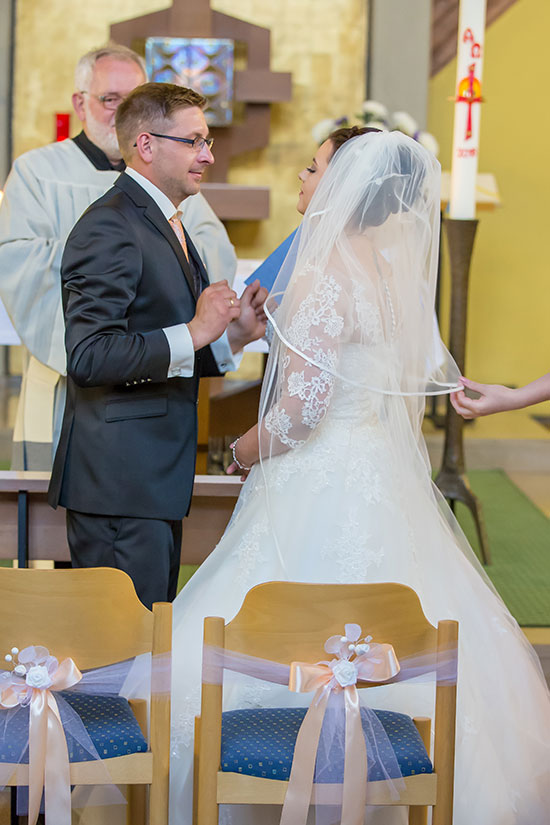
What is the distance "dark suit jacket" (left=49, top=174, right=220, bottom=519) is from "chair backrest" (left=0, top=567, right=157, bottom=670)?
66 centimetres

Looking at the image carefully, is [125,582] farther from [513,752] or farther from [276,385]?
[513,752]

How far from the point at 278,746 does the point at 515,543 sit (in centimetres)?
323

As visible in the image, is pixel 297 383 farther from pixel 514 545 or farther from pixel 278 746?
pixel 514 545

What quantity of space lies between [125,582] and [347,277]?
37.4 inches

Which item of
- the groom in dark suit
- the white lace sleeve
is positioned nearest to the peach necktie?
the groom in dark suit

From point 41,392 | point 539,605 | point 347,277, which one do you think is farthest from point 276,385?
point 539,605

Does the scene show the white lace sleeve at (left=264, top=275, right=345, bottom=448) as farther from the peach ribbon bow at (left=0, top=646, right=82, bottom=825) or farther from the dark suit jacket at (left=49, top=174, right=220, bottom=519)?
the peach ribbon bow at (left=0, top=646, right=82, bottom=825)

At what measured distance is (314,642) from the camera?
190 centimetres

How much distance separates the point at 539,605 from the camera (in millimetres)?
4020

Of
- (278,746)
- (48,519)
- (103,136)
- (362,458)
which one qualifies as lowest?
(278,746)

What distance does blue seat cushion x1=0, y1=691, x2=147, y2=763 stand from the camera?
6.35 ft

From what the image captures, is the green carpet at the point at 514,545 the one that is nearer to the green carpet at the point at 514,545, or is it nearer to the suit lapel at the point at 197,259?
the green carpet at the point at 514,545

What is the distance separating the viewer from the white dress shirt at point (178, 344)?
8.00 feet

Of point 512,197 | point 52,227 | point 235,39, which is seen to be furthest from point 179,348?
point 512,197
